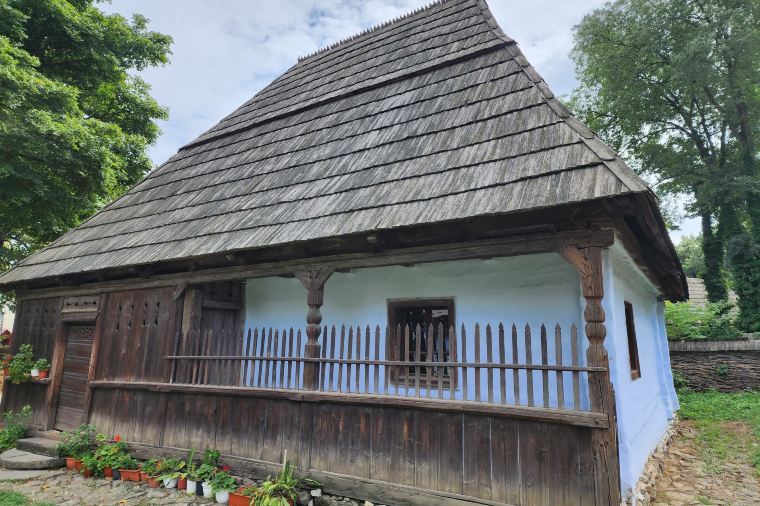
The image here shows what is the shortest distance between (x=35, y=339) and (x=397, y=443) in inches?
285

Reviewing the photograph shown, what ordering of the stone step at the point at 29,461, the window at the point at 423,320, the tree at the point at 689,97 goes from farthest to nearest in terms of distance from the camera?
the tree at the point at 689,97 < the stone step at the point at 29,461 < the window at the point at 423,320

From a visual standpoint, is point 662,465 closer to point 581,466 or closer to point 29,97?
point 581,466

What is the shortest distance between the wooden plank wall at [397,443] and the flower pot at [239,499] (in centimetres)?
41

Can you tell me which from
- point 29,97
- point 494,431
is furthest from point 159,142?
point 494,431

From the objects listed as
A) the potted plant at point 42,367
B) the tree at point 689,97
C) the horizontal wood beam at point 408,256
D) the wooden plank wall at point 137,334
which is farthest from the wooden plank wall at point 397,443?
the tree at point 689,97

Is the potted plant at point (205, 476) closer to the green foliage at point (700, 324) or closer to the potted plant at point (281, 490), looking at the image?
the potted plant at point (281, 490)

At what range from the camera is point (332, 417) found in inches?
172

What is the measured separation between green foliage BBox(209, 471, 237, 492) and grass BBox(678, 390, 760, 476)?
544 cm

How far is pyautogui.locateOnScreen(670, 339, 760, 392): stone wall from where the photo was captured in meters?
9.84

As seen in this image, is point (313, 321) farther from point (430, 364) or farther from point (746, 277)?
point (746, 277)

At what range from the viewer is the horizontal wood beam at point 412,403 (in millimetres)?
3189

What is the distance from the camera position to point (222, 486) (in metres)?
4.64

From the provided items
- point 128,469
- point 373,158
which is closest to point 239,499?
point 128,469

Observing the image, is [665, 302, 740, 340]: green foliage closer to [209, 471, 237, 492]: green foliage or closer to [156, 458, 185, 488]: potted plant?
[209, 471, 237, 492]: green foliage
